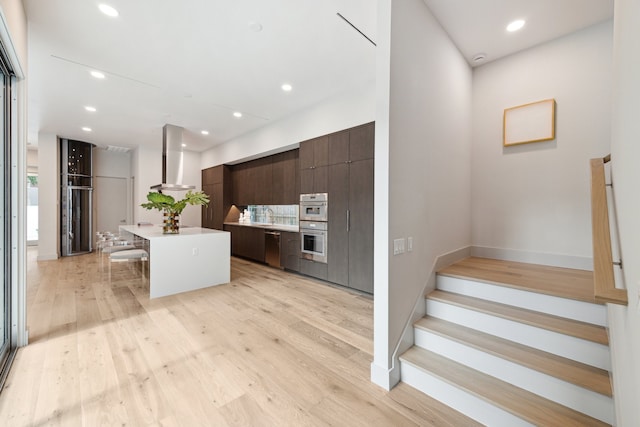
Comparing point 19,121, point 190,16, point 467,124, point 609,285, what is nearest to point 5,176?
point 19,121

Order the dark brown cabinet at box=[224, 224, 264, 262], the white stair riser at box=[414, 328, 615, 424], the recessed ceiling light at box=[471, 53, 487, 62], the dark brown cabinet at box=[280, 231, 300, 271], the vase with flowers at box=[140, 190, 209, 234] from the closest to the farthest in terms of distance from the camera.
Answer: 1. the white stair riser at box=[414, 328, 615, 424]
2. the recessed ceiling light at box=[471, 53, 487, 62]
3. the vase with flowers at box=[140, 190, 209, 234]
4. the dark brown cabinet at box=[280, 231, 300, 271]
5. the dark brown cabinet at box=[224, 224, 264, 262]

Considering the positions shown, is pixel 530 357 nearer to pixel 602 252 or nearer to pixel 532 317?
pixel 532 317

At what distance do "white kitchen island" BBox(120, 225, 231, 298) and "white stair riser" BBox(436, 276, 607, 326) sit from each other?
3396mm

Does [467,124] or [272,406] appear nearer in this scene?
[272,406]

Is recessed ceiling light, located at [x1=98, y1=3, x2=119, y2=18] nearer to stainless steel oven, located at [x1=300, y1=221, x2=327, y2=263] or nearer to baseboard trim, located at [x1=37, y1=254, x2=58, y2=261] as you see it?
stainless steel oven, located at [x1=300, y1=221, x2=327, y2=263]

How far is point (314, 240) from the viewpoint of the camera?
4617 millimetres

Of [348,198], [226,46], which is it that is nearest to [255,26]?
[226,46]

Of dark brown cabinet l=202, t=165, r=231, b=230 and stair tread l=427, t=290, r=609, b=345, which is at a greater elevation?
dark brown cabinet l=202, t=165, r=231, b=230

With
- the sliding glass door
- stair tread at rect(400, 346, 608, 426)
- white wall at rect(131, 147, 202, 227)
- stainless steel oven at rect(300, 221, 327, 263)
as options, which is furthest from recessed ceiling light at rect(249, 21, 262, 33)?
white wall at rect(131, 147, 202, 227)

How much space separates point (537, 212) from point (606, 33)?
6.28 feet

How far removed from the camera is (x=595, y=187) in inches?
57.6

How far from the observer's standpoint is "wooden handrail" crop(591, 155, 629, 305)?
1.07m

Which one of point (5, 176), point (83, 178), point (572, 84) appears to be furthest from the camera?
point (83, 178)

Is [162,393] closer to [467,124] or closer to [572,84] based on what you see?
[467,124]
